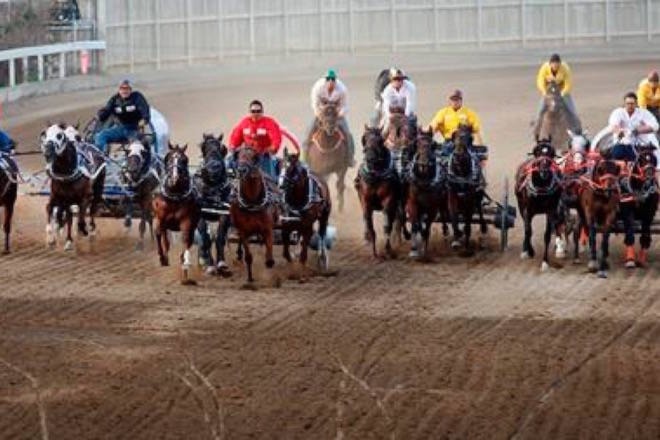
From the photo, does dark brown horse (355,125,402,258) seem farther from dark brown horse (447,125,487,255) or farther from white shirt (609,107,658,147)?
white shirt (609,107,658,147)

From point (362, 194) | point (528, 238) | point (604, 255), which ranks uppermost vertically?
point (362, 194)

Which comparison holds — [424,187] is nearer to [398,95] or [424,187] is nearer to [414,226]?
[414,226]

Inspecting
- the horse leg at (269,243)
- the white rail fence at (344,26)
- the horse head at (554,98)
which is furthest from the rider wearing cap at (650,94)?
the white rail fence at (344,26)

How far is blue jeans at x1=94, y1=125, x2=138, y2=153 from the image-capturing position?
1043 inches

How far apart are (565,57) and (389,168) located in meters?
28.5

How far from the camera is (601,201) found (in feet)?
76.9

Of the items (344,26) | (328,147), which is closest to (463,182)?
(328,147)

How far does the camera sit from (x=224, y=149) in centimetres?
2300

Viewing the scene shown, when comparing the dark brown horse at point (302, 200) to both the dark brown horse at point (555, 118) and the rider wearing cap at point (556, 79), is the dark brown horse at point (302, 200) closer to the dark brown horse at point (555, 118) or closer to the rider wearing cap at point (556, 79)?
the dark brown horse at point (555, 118)

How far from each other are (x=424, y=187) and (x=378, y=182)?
2.10 ft

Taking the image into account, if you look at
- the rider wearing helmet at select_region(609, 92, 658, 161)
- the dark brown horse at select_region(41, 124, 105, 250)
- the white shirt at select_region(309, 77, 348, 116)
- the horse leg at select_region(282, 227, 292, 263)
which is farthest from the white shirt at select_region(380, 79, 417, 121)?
the horse leg at select_region(282, 227, 292, 263)

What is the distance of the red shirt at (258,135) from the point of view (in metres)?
24.2

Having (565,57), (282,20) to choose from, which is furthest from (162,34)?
(565,57)

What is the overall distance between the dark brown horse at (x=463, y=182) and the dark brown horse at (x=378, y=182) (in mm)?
683
